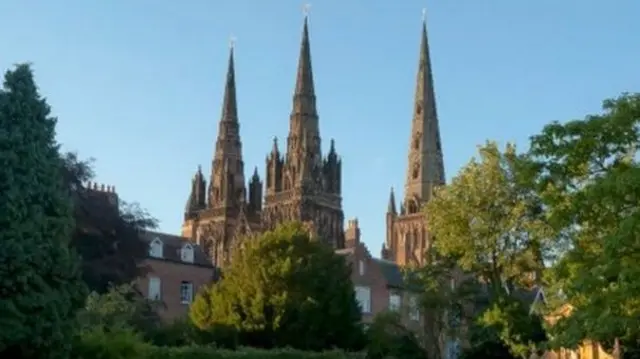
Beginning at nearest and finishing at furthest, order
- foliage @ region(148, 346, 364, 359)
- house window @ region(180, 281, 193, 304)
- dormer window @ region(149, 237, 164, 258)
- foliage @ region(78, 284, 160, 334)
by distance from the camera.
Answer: foliage @ region(148, 346, 364, 359) → foliage @ region(78, 284, 160, 334) → dormer window @ region(149, 237, 164, 258) → house window @ region(180, 281, 193, 304)

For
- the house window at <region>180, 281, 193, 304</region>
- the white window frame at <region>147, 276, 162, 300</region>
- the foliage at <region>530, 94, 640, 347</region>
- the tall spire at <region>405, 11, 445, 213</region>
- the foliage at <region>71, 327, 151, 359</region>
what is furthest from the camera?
the tall spire at <region>405, 11, 445, 213</region>

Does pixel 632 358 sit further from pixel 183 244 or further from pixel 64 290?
pixel 183 244

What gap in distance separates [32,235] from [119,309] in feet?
56.6

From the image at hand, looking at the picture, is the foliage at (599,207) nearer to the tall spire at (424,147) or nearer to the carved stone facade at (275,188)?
the carved stone facade at (275,188)

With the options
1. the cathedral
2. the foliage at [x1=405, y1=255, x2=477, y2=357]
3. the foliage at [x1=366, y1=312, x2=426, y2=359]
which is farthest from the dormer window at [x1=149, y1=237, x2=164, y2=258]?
the cathedral

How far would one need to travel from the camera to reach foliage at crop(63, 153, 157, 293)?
48.6m

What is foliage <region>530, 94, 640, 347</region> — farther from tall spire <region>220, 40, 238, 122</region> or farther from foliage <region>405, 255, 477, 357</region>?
tall spire <region>220, 40, 238, 122</region>

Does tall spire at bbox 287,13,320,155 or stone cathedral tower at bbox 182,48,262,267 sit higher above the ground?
tall spire at bbox 287,13,320,155

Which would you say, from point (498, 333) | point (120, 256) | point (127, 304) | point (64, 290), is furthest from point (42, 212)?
point (498, 333)

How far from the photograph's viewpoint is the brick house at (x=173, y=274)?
68.2 meters

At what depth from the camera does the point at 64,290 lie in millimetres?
29688

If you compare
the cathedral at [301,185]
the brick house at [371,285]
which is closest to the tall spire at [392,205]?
the cathedral at [301,185]

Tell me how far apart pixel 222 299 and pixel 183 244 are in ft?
70.2

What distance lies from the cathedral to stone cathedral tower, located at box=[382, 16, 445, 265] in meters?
0.13
